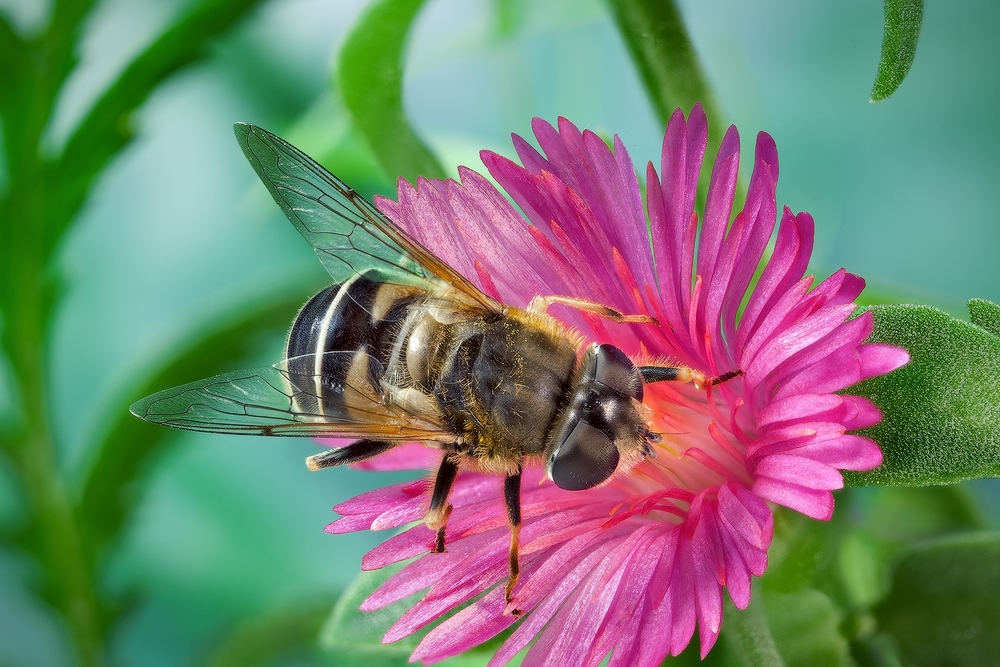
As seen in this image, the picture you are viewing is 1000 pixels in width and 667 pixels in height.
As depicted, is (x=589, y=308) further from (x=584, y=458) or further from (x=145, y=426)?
(x=145, y=426)

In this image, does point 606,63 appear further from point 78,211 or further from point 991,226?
point 78,211

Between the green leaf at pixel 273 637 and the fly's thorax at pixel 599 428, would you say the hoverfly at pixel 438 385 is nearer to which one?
the fly's thorax at pixel 599 428

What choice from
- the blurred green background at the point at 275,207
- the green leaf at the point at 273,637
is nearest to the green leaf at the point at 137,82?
the blurred green background at the point at 275,207

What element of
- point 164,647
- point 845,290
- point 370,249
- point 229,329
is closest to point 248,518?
point 164,647

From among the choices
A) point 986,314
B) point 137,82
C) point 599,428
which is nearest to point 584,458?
point 599,428

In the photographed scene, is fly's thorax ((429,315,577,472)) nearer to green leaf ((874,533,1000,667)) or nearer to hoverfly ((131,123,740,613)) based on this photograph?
hoverfly ((131,123,740,613))
